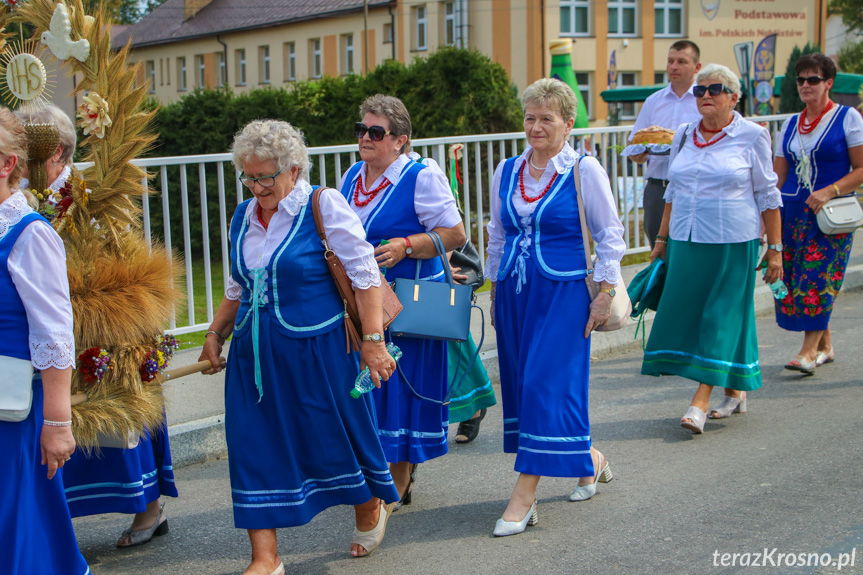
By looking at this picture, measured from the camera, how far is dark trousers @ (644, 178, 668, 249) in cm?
737

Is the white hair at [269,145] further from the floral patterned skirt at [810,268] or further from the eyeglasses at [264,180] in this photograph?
the floral patterned skirt at [810,268]

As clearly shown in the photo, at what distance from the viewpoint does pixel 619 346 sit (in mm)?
7965

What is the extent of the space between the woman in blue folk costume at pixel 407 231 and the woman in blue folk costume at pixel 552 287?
1.08 feet

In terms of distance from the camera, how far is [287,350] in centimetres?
360

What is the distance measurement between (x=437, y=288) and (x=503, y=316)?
0.37 meters

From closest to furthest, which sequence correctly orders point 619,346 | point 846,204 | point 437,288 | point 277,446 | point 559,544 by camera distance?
point 277,446 < point 559,544 < point 437,288 < point 846,204 < point 619,346

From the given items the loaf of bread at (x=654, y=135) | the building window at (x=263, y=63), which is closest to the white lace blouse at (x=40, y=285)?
the loaf of bread at (x=654, y=135)

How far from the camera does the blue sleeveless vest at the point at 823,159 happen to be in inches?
261

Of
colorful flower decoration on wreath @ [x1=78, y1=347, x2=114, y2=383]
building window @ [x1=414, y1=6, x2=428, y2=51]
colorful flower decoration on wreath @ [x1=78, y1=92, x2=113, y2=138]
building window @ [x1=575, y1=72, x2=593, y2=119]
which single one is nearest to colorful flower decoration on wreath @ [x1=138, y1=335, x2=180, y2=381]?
colorful flower decoration on wreath @ [x1=78, y1=347, x2=114, y2=383]

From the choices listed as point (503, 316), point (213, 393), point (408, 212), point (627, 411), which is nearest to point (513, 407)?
point (503, 316)

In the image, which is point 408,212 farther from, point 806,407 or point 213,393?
point 806,407

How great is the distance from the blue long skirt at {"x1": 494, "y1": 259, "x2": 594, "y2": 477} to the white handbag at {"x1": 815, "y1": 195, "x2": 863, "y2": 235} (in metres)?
3.04

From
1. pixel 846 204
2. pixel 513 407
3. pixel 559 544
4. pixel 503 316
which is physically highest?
pixel 846 204

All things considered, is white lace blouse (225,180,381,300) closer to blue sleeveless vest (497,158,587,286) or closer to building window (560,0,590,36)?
blue sleeveless vest (497,158,587,286)
